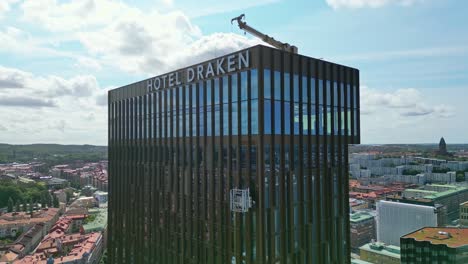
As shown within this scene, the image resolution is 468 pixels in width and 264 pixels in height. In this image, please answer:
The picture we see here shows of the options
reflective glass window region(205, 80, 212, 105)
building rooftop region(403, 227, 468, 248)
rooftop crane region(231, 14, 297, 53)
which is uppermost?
rooftop crane region(231, 14, 297, 53)

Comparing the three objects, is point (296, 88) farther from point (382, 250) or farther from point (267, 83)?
point (382, 250)

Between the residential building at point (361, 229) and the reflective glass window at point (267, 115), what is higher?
the reflective glass window at point (267, 115)

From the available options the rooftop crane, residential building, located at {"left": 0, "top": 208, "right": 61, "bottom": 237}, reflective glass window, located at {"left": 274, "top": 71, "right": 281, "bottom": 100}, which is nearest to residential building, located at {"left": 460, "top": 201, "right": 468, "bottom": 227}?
the rooftop crane

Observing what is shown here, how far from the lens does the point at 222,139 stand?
3447 centimetres

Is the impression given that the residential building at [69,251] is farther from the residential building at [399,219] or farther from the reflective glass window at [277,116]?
the residential building at [399,219]

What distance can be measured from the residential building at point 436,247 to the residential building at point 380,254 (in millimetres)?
21205

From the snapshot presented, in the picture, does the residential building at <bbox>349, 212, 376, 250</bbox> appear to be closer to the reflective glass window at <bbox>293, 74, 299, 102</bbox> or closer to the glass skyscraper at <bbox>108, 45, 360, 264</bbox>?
the glass skyscraper at <bbox>108, 45, 360, 264</bbox>

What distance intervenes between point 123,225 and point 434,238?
8336 cm

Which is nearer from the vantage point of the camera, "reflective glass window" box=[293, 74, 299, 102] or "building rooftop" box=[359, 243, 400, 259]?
"reflective glass window" box=[293, 74, 299, 102]

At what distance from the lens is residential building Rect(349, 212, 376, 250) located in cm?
15400

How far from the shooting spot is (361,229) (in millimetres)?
157375

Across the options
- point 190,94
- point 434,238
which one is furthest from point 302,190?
point 434,238

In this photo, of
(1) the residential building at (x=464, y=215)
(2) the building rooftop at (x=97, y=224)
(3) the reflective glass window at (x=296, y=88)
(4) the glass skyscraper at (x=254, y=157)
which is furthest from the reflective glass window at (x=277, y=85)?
(1) the residential building at (x=464, y=215)

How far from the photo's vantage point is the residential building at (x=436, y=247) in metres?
85.1
